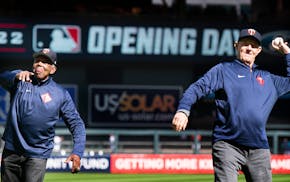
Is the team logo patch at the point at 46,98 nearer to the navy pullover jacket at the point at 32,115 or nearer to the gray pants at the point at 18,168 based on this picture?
the navy pullover jacket at the point at 32,115

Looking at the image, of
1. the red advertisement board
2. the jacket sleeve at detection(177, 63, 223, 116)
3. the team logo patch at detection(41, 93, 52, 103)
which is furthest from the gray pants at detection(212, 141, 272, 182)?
the red advertisement board

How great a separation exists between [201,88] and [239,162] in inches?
28.5

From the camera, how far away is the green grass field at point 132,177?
14641 millimetres

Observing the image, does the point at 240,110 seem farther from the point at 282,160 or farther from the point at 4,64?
the point at 4,64

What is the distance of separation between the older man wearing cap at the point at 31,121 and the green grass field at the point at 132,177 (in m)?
7.19

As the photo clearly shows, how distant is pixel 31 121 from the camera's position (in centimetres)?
699

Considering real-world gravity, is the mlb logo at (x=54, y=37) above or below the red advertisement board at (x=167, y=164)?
above

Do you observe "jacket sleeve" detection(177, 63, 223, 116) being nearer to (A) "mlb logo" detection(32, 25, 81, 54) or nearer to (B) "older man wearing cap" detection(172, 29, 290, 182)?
(B) "older man wearing cap" detection(172, 29, 290, 182)

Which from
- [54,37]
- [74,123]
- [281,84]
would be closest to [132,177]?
[54,37]

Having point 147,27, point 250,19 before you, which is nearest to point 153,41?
point 147,27

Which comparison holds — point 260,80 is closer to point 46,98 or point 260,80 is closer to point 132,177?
point 46,98

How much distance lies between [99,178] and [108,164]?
1.37m

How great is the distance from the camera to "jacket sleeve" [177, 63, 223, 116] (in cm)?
639

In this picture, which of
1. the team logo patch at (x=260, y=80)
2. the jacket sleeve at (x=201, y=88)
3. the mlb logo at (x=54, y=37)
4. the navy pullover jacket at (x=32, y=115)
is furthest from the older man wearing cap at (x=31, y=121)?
the mlb logo at (x=54, y=37)
